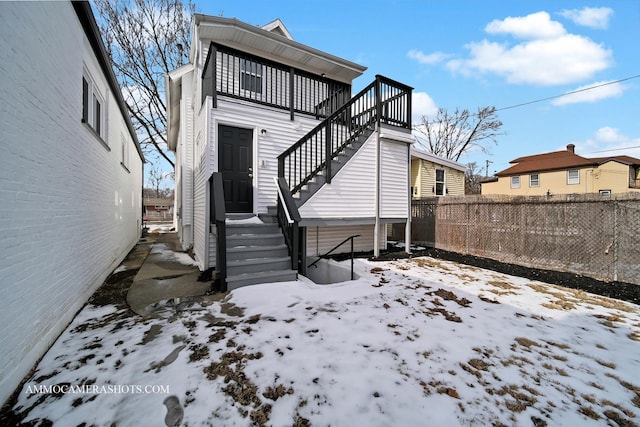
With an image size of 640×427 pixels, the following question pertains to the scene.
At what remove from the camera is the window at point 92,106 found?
4.36 metres

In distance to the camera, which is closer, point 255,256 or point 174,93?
point 255,256

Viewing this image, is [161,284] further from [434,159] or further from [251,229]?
[434,159]

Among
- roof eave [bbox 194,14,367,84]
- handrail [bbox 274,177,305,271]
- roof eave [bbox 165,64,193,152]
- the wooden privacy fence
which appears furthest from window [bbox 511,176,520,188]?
roof eave [bbox 165,64,193,152]

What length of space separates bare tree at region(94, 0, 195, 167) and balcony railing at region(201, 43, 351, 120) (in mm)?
9546

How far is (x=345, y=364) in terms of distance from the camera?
2.23 m

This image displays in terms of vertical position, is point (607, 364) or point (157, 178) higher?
point (157, 178)

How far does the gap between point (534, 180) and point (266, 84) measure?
→ 25042 mm

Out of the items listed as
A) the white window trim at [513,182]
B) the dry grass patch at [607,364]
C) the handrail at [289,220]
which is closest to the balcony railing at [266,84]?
the handrail at [289,220]

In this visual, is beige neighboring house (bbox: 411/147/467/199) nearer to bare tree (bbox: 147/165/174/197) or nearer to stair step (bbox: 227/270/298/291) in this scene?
stair step (bbox: 227/270/298/291)

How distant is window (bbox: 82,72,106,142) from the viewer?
172 inches

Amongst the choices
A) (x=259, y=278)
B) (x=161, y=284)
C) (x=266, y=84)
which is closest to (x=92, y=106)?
(x=266, y=84)

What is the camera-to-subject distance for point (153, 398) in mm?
1856

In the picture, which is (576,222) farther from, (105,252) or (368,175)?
(105,252)

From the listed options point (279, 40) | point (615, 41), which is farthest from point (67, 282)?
point (615, 41)
